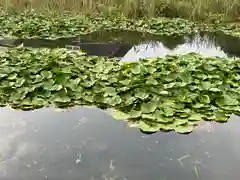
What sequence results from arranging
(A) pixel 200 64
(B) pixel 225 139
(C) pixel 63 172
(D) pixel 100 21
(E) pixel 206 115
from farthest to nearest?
(D) pixel 100 21
(A) pixel 200 64
(E) pixel 206 115
(B) pixel 225 139
(C) pixel 63 172

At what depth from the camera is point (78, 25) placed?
306 inches

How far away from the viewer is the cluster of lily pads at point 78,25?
6.99 meters

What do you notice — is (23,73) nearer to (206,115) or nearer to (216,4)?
(206,115)

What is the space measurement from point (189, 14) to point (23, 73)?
691 cm

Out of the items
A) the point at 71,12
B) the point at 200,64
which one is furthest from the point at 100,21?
the point at 200,64

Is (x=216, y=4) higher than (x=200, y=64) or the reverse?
higher

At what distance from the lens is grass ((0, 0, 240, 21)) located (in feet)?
30.0

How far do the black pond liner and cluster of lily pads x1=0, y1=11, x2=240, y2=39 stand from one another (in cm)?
37

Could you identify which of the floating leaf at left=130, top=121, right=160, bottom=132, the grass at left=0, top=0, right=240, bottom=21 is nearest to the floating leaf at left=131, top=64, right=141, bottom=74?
the floating leaf at left=130, top=121, right=160, bottom=132

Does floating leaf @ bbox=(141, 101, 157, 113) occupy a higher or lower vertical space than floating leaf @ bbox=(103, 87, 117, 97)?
lower

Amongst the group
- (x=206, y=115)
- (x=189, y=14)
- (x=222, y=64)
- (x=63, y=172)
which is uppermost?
(x=189, y=14)

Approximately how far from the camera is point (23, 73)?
11.7 ft

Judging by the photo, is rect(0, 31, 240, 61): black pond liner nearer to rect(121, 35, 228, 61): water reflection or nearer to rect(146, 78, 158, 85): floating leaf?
rect(121, 35, 228, 61): water reflection

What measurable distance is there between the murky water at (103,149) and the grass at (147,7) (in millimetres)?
6732
